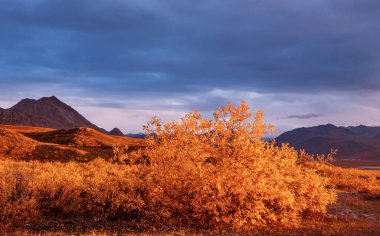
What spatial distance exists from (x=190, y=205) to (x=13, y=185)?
216 inches

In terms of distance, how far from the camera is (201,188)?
10625 mm

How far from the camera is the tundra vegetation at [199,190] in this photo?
10555 millimetres

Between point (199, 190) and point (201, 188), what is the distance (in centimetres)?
8

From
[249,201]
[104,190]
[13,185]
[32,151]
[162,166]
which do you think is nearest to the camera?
[249,201]

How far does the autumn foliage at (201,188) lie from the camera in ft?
34.6

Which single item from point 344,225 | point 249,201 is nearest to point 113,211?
point 249,201

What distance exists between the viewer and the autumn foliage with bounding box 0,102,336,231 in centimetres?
1055

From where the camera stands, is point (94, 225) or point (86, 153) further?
point (86, 153)

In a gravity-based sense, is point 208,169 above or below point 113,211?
above

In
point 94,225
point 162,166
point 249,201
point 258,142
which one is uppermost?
point 258,142

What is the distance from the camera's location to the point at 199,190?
10.6 meters

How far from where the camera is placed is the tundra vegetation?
1055cm

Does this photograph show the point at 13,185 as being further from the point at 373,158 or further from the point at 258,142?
the point at 373,158

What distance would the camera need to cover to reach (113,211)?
11.9 metres
